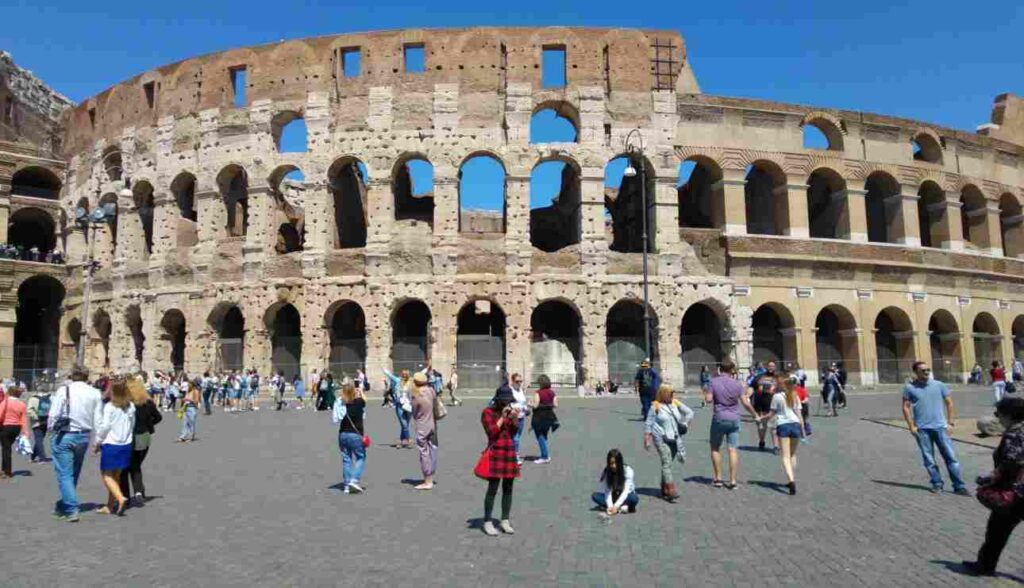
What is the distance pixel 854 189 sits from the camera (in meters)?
28.2

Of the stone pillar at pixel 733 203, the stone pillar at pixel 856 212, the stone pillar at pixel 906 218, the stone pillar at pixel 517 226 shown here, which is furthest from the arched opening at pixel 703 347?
the stone pillar at pixel 906 218

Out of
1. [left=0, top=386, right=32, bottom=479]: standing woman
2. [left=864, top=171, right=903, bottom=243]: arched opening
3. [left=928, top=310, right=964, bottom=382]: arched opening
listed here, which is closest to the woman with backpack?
[left=0, top=386, right=32, bottom=479]: standing woman

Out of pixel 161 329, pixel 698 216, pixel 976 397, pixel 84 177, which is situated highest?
pixel 84 177

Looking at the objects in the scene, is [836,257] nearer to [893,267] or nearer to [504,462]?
[893,267]

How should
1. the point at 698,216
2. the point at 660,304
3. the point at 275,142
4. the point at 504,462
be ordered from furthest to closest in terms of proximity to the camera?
the point at 698,216
the point at 275,142
the point at 660,304
the point at 504,462

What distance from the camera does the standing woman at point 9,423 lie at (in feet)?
32.3

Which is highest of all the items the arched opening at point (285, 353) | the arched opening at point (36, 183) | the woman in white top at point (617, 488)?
the arched opening at point (36, 183)

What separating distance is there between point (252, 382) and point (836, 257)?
73.3ft

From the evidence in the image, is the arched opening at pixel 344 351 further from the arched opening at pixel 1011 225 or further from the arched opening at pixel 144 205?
the arched opening at pixel 1011 225

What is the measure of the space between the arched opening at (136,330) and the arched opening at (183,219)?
11.3 ft

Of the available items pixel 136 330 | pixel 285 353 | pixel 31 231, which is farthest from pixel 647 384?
pixel 31 231

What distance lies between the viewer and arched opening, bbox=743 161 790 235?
27688mm

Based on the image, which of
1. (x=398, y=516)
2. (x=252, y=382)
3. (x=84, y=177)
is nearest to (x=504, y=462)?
(x=398, y=516)

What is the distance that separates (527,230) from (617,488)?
1955 centimetres
